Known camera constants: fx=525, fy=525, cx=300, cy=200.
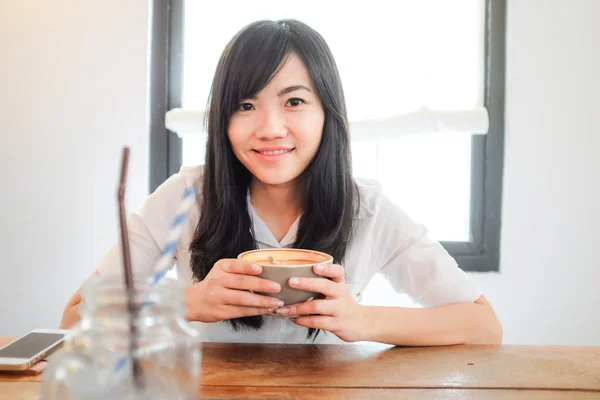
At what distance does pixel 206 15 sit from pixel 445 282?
169 cm

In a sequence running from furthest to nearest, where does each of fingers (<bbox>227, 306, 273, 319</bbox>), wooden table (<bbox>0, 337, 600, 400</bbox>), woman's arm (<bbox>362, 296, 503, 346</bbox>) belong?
woman's arm (<bbox>362, 296, 503, 346</bbox>)
fingers (<bbox>227, 306, 273, 319</bbox>)
wooden table (<bbox>0, 337, 600, 400</bbox>)

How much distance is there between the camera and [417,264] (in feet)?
4.23

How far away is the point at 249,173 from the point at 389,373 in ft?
2.33

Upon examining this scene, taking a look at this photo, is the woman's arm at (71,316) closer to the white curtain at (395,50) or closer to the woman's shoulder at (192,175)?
the woman's shoulder at (192,175)

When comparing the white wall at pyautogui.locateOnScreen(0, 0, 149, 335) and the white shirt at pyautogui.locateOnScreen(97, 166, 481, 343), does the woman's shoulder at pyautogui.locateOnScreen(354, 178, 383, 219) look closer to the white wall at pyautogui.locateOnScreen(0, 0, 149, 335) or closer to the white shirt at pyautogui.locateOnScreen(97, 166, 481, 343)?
the white shirt at pyautogui.locateOnScreen(97, 166, 481, 343)

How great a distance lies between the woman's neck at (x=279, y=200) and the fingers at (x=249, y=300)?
52cm

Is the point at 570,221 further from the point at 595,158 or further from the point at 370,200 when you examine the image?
the point at 370,200

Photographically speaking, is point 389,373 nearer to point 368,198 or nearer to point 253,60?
point 368,198

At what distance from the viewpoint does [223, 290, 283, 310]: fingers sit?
0.81 metres

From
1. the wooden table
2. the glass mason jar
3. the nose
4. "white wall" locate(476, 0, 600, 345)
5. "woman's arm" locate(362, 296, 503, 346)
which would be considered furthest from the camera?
"white wall" locate(476, 0, 600, 345)

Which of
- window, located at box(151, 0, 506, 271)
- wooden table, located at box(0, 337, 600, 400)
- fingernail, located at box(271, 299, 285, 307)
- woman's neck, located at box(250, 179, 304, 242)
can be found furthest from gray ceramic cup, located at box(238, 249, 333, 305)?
window, located at box(151, 0, 506, 271)

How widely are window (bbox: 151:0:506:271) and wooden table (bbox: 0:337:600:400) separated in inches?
53.0

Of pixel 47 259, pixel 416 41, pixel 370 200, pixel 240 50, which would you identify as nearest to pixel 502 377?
pixel 370 200

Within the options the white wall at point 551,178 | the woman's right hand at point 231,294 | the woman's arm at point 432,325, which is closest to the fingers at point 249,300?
the woman's right hand at point 231,294
